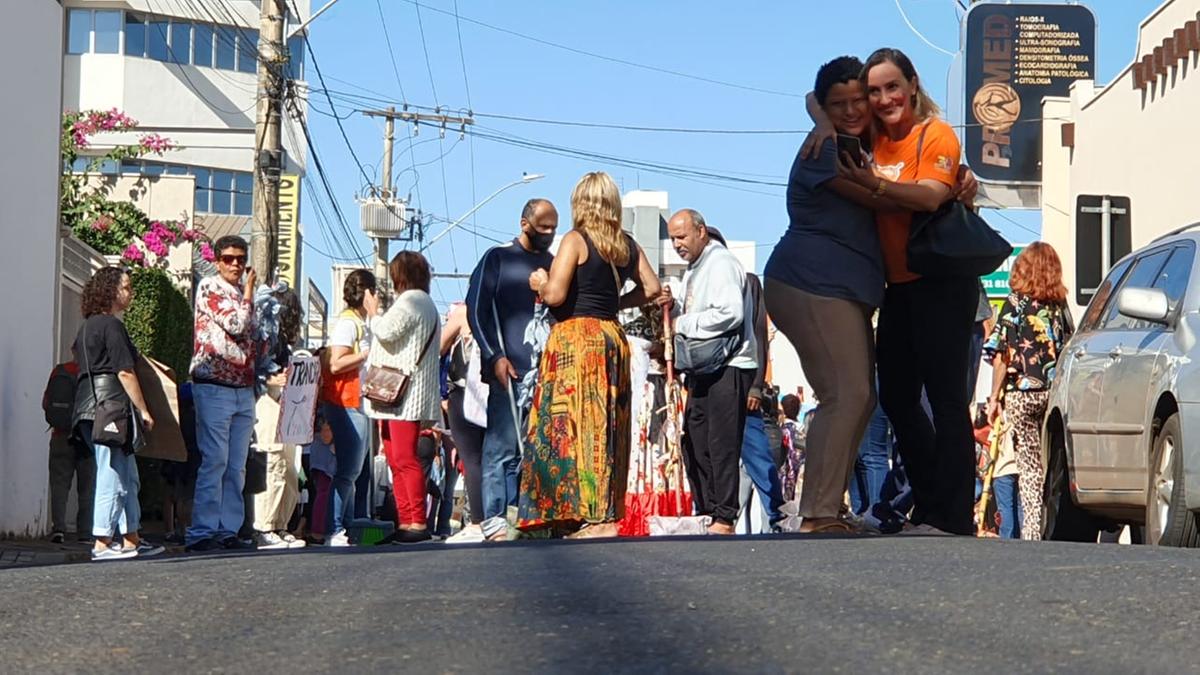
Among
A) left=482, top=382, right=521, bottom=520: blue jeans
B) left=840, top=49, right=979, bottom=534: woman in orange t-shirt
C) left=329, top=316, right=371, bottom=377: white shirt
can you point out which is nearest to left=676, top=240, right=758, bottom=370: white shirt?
left=482, top=382, right=521, bottom=520: blue jeans

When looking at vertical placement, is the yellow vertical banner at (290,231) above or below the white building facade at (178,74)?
below

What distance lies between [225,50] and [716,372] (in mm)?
55454

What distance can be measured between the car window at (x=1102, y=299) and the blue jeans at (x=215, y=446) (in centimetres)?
459

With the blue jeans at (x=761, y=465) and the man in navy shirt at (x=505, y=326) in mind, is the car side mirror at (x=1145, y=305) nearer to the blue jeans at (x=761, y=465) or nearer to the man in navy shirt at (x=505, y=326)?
the man in navy shirt at (x=505, y=326)

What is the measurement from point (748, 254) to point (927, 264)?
91.0 meters

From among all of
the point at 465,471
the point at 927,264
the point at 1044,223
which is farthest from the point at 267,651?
the point at 1044,223

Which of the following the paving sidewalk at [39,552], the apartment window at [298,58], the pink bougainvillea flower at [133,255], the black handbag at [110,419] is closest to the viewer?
the black handbag at [110,419]

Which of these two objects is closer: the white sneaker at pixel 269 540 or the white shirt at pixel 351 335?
the white shirt at pixel 351 335

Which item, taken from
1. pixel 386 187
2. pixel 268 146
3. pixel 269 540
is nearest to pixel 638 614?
pixel 269 540

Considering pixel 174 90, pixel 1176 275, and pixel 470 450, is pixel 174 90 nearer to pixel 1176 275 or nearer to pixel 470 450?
pixel 470 450

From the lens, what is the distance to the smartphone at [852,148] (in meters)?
7.59

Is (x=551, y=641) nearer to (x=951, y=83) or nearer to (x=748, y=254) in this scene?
(x=951, y=83)

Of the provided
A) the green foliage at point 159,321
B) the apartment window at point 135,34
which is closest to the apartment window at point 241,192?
the apartment window at point 135,34

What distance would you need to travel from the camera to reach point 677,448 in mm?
12219
